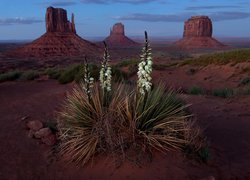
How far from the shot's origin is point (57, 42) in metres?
92.3

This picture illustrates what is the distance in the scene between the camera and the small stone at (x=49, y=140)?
775 cm

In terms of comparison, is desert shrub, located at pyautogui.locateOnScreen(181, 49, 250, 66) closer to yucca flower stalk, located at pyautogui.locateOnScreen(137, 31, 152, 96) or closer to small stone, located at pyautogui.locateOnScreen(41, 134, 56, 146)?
small stone, located at pyautogui.locateOnScreen(41, 134, 56, 146)

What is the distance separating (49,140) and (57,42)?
284 feet

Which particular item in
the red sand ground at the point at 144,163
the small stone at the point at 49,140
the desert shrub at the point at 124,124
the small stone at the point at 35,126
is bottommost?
the red sand ground at the point at 144,163

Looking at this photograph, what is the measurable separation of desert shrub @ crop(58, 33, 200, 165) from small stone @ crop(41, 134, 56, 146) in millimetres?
864

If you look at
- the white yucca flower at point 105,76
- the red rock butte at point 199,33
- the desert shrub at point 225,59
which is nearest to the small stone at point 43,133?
the white yucca flower at point 105,76

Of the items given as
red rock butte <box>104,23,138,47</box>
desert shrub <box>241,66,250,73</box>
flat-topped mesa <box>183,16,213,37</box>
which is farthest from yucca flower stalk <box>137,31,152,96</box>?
red rock butte <box>104,23,138,47</box>

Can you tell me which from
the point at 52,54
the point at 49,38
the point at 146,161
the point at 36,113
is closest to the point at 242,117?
the point at 146,161

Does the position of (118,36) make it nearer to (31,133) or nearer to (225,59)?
(225,59)

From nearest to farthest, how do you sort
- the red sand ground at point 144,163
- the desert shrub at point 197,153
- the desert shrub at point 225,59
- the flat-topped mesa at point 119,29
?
1. the red sand ground at point 144,163
2. the desert shrub at point 197,153
3. the desert shrub at point 225,59
4. the flat-topped mesa at point 119,29

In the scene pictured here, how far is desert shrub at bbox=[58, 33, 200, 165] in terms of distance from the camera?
6426 millimetres

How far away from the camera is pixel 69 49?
292ft

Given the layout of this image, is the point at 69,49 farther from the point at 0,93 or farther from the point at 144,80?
the point at 144,80

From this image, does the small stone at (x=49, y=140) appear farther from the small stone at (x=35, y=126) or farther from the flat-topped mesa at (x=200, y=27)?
the flat-topped mesa at (x=200, y=27)
